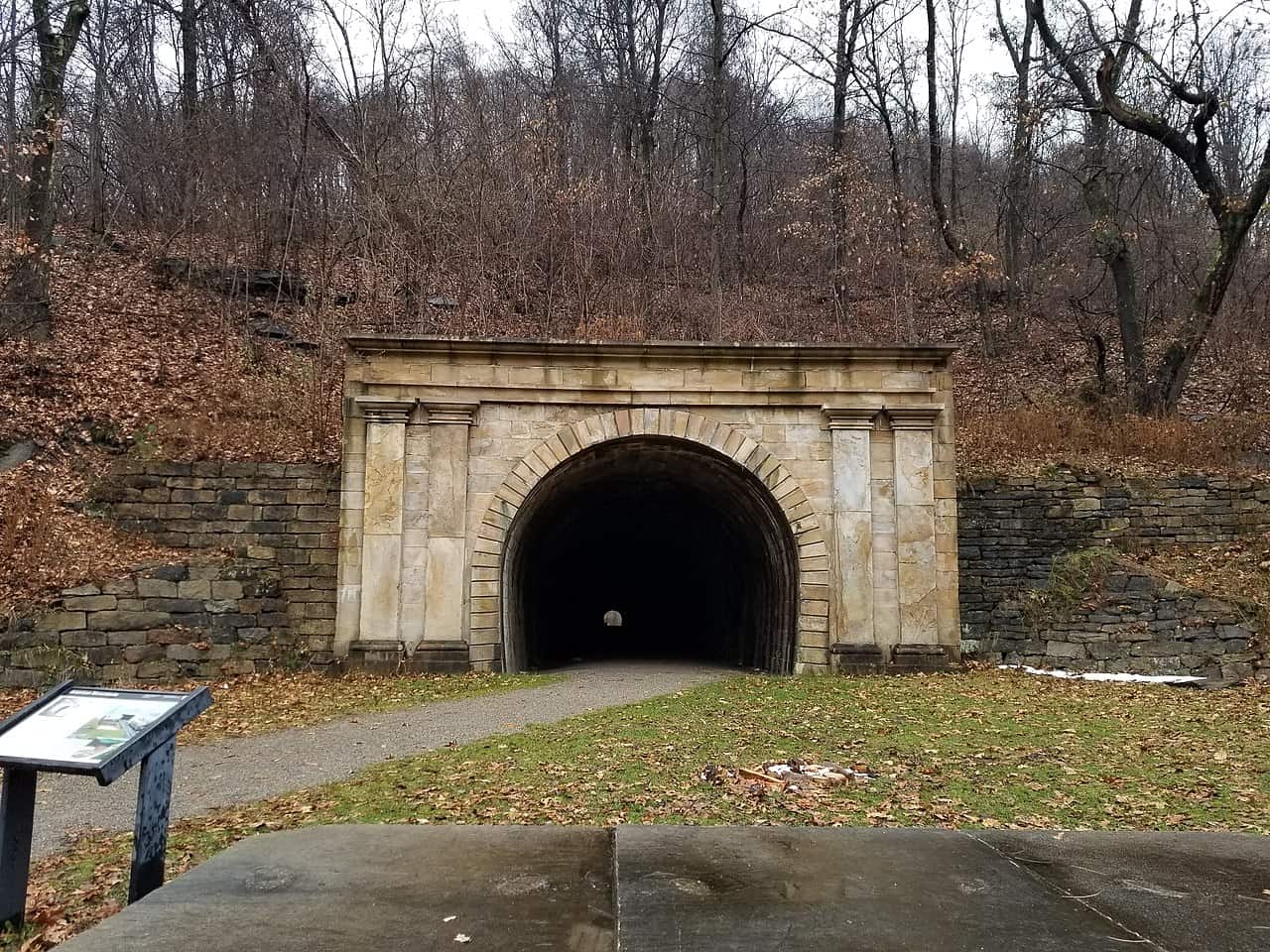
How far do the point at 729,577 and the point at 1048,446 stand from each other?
289 inches

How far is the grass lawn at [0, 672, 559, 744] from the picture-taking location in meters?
9.39

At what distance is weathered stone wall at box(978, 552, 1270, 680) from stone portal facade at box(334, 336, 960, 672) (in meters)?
2.71

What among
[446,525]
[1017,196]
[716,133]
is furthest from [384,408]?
[1017,196]

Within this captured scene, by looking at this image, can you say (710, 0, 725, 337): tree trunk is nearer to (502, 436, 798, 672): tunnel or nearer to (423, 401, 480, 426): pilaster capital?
(502, 436, 798, 672): tunnel

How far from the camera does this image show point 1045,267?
25.6 metres

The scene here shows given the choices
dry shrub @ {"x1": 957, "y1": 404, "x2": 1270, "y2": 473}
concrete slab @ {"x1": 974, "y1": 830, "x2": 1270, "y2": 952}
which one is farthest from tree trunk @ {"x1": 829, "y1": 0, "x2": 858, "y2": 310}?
concrete slab @ {"x1": 974, "y1": 830, "x2": 1270, "y2": 952}

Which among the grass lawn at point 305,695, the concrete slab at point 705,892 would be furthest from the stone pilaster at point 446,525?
the concrete slab at point 705,892

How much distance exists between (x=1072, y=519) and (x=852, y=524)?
5416 millimetres

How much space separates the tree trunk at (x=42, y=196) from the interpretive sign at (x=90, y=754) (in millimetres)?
15873

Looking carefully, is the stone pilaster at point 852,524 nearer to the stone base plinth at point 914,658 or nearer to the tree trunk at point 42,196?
the stone base plinth at point 914,658

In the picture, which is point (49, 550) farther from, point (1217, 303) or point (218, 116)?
point (1217, 303)

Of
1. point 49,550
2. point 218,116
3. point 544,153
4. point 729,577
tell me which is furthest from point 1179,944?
point 218,116

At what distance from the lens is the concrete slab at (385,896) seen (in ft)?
9.43

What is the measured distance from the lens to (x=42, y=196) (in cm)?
1673
